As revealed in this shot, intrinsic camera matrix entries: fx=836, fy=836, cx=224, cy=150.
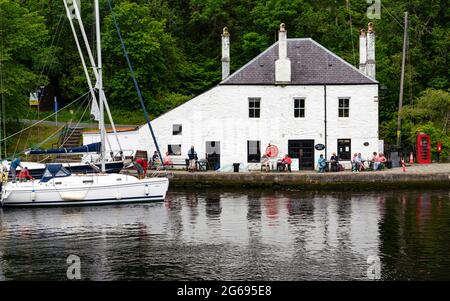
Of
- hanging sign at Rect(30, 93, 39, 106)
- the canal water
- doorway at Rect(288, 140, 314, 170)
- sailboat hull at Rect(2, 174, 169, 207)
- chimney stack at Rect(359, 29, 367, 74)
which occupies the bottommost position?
the canal water

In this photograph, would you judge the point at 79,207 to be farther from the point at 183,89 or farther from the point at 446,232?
the point at 183,89

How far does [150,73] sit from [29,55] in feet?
33.5

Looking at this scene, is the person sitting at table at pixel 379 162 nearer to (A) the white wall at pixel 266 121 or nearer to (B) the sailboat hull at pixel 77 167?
(A) the white wall at pixel 266 121

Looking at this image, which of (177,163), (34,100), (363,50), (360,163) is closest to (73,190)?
(177,163)

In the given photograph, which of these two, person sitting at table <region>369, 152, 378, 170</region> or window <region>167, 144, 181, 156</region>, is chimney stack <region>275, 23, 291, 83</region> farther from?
window <region>167, 144, 181, 156</region>

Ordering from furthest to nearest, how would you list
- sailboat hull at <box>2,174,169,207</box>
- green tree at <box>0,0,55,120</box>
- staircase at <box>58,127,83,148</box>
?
green tree at <box>0,0,55,120</box>
staircase at <box>58,127,83,148</box>
sailboat hull at <box>2,174,169,207</box>

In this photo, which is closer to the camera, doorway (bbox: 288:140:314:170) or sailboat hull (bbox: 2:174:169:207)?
sailboat hull (bbox: 2:174:169:207)

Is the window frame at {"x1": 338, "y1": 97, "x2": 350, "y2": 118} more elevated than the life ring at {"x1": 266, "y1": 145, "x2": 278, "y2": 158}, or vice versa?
the window frame at {"x1": 338, "y1": 97, "x2": 350, "y2": 118}

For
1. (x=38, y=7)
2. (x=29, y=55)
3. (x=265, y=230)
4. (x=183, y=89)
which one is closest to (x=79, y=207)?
(x=265, y=230)

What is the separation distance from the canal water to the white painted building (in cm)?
932

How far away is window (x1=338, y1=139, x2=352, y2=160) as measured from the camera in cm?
5356

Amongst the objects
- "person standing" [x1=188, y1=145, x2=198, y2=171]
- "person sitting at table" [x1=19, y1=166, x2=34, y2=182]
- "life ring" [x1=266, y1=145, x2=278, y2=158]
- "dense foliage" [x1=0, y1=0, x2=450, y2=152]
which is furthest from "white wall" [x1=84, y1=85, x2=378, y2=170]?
"person sitting at table" [x1=19, y1=166, x2=34, y2=182]

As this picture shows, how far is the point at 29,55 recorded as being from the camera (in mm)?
64938

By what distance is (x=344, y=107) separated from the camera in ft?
177
